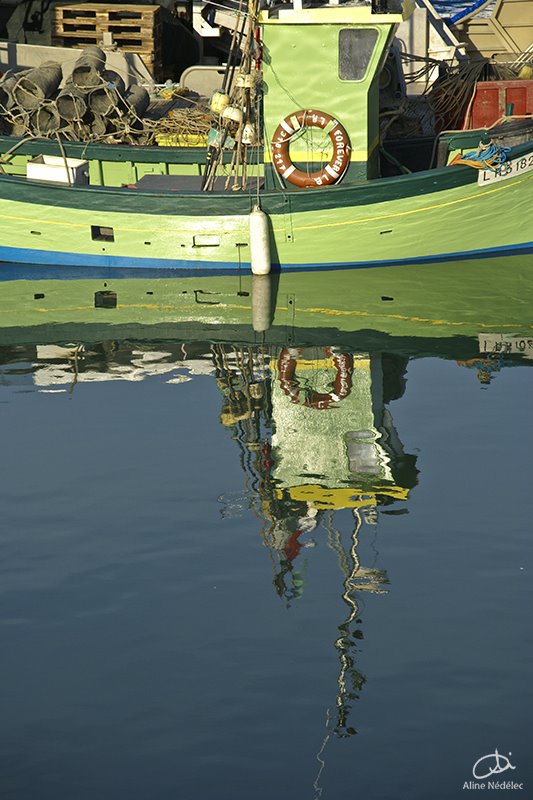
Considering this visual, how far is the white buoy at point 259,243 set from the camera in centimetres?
1686

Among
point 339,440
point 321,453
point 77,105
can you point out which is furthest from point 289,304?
point 77,105

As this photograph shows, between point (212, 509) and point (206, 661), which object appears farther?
point (212, 509)

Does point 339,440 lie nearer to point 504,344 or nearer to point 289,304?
point 504,344

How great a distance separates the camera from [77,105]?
19.1m

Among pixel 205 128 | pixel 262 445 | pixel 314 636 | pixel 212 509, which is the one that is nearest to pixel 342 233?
pixel 205 128

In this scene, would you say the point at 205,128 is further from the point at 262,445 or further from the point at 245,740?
the point at 245,740

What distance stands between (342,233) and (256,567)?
9.43 m

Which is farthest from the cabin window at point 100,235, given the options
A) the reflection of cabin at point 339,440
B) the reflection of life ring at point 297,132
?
the reflection of cabin at point 339,440

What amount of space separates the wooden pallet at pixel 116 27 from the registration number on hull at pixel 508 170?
800 centimetres

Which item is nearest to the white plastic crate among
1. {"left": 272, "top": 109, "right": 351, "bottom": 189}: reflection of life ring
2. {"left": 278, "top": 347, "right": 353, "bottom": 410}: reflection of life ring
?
{"left": 272, "top": 109, "right": 351, "bottom": 189}: reflection of life ring

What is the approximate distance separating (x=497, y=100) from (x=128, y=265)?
6189 millimetres

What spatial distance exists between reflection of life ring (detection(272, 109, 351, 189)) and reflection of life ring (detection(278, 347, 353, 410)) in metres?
3.90

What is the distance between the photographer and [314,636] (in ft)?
25.0

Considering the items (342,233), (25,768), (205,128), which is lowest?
(25,768)
